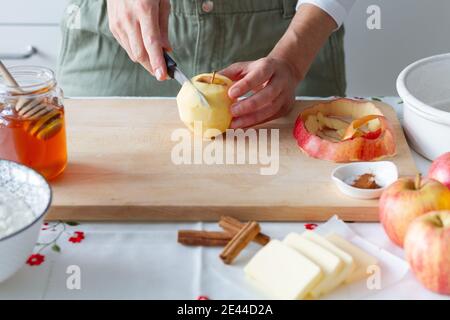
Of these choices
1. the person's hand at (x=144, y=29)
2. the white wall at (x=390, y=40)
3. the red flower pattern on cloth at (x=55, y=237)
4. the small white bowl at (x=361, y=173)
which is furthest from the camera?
the white wall at (x=390, y=40)

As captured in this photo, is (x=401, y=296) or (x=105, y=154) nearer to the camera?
(x=401, y=296)

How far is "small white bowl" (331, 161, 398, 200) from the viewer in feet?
3.16

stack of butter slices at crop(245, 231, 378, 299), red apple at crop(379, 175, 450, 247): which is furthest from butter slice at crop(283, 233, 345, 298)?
red apple at crop(379, 175, 450, 247)

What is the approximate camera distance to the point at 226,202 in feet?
3.12

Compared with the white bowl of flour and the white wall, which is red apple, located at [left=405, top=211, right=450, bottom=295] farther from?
the white wall

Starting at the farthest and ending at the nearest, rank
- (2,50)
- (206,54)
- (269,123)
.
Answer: (2,50) < (206,54) < (269,123)

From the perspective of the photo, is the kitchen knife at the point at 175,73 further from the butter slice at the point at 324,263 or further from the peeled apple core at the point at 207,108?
the butter slice at the point at 324,263

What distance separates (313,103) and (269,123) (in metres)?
0.11

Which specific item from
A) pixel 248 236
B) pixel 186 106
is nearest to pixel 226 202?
pixel 248 236

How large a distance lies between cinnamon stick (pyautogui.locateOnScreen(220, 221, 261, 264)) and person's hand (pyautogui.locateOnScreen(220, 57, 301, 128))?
0.30 meters

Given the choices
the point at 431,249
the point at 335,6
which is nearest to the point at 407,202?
the point at 431,249

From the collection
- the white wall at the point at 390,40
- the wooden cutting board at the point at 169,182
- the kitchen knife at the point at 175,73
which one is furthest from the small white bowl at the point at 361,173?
the white wall at the point at 390,40

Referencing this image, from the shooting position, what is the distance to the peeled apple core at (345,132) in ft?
3.48
